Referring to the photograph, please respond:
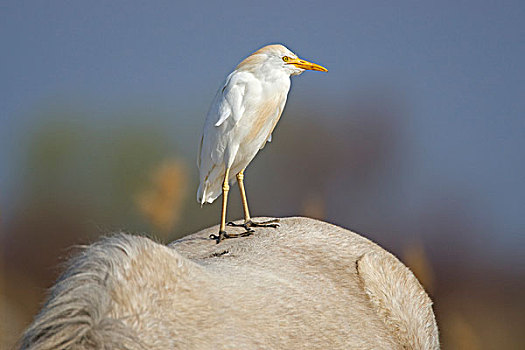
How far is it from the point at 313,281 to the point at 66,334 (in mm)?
984

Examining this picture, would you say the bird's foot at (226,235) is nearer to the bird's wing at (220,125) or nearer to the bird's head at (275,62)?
the bird's wing at (220,125)

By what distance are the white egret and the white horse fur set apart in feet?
2.14

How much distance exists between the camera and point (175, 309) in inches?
54.5

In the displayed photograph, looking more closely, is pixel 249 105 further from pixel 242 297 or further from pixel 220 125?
pixel 242 297

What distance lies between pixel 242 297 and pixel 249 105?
1.61 meters

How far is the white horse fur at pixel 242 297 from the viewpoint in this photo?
1274mm

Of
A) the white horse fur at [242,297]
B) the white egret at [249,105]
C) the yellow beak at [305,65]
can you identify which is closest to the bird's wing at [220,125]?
the white egret at [249,105]

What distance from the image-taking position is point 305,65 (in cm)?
317

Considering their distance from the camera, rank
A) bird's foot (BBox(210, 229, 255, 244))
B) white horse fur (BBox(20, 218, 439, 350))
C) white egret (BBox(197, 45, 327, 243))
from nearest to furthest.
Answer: white horse fur (BBox(20, 218, 439, 350)) < bird's foot (BBox(210, 229, 255, 244)) < white egret (BBox(197, 45, 327, 243))

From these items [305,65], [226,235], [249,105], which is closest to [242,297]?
[226,235]

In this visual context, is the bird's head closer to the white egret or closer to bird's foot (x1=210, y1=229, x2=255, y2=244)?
the white egret

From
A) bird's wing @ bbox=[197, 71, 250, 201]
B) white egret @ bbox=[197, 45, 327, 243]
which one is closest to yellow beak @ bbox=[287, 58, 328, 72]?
white egret @ bbox=[197, 45, 327, 243]

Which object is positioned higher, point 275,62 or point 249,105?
point 275,62

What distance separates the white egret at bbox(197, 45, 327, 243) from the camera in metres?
3.07
